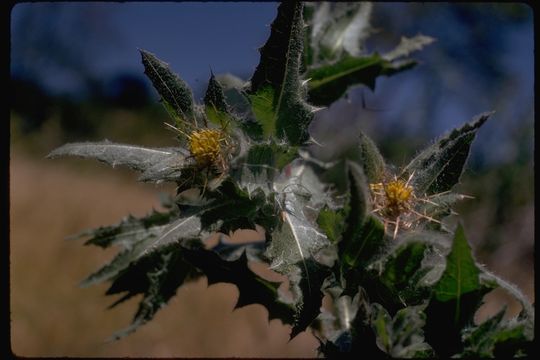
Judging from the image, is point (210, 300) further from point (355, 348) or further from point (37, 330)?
point (355, 348)

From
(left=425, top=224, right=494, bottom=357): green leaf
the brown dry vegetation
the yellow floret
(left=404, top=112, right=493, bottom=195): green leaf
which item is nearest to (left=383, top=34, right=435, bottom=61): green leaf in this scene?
(left=404, top=112, right=493, bottom=195): green leaf

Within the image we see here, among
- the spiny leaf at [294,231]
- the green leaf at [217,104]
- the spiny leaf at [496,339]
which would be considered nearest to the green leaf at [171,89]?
the green leaf at [217,104]

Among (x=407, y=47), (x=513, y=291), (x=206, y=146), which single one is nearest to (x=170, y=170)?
(x=206, y=146)

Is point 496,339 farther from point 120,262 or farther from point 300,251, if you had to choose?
point 120,262

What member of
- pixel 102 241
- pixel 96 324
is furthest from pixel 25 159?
pixel 102 241

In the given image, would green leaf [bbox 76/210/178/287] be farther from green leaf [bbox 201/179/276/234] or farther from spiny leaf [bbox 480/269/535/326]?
spiny leaf [bbox 480/269/535/326]

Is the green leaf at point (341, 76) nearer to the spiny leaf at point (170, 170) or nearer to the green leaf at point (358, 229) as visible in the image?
the spiny leaf at point (170, 170)
